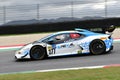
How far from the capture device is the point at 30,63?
14734mm

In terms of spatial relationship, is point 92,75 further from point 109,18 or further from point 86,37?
point 109,18

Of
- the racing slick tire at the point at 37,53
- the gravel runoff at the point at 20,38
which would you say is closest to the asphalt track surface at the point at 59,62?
the racing slick tire at the point at 37,53

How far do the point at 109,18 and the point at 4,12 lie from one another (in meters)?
8.22

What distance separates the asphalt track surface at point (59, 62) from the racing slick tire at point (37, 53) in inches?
8.8

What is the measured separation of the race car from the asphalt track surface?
0.24m

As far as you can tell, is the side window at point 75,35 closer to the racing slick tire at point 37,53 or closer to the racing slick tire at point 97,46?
the racing slick tire at point 97,46

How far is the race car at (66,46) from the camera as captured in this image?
49.9ft

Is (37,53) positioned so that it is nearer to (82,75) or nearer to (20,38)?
(82,75)

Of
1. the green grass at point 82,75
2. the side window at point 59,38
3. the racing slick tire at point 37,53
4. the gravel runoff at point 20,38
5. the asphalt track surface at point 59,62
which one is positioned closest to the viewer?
the green grass at point 82,75

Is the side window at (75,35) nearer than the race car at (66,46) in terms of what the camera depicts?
No

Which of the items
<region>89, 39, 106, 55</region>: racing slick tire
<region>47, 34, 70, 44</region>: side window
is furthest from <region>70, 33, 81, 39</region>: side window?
<region>89, 39, 106, 55</region>: racing slick tire

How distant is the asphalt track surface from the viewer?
523 inches

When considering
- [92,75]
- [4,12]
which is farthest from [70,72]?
[4,12]

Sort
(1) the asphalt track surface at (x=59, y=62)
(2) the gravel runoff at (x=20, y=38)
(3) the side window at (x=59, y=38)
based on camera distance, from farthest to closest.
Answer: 1. (2) the gravel runoff at (x=20, y=38)
2. (3) the side window at (x=59, y=38)
3. (1) the asphalt track surface at (x=59, y=62)
